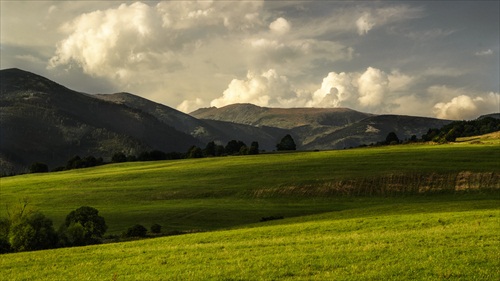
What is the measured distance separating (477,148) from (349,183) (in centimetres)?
5012

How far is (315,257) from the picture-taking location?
2597 cm

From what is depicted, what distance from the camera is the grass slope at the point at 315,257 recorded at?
21.9 metres

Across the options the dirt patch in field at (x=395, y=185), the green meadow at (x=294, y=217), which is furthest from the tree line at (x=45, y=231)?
the dirt patch in field at (x=395, y=185)

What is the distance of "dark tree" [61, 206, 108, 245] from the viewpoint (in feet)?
187

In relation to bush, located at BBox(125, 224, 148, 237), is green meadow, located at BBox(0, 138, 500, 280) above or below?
above

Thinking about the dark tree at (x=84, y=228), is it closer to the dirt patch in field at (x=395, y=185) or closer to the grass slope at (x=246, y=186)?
the grass slope at (x=246, y=186)

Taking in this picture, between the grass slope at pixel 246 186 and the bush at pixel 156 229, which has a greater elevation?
the grass slope at pixel 246 186

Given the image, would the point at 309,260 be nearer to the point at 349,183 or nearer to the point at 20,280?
the point at 20,280

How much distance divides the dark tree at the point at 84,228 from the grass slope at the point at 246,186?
6.40 m

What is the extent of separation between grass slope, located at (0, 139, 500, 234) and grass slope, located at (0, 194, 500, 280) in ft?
103

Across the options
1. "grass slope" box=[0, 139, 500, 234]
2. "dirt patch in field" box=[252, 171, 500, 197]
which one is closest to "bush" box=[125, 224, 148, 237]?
"grass slope" box=[0, 139, 500, 234]

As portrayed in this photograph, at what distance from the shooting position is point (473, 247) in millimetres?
26438

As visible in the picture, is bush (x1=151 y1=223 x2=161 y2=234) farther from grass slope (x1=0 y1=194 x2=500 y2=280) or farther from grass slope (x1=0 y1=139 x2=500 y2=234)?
grass slope (x1=0 y1=194 x2=500 y2=280)

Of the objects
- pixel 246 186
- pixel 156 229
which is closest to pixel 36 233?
pixel 156 229
